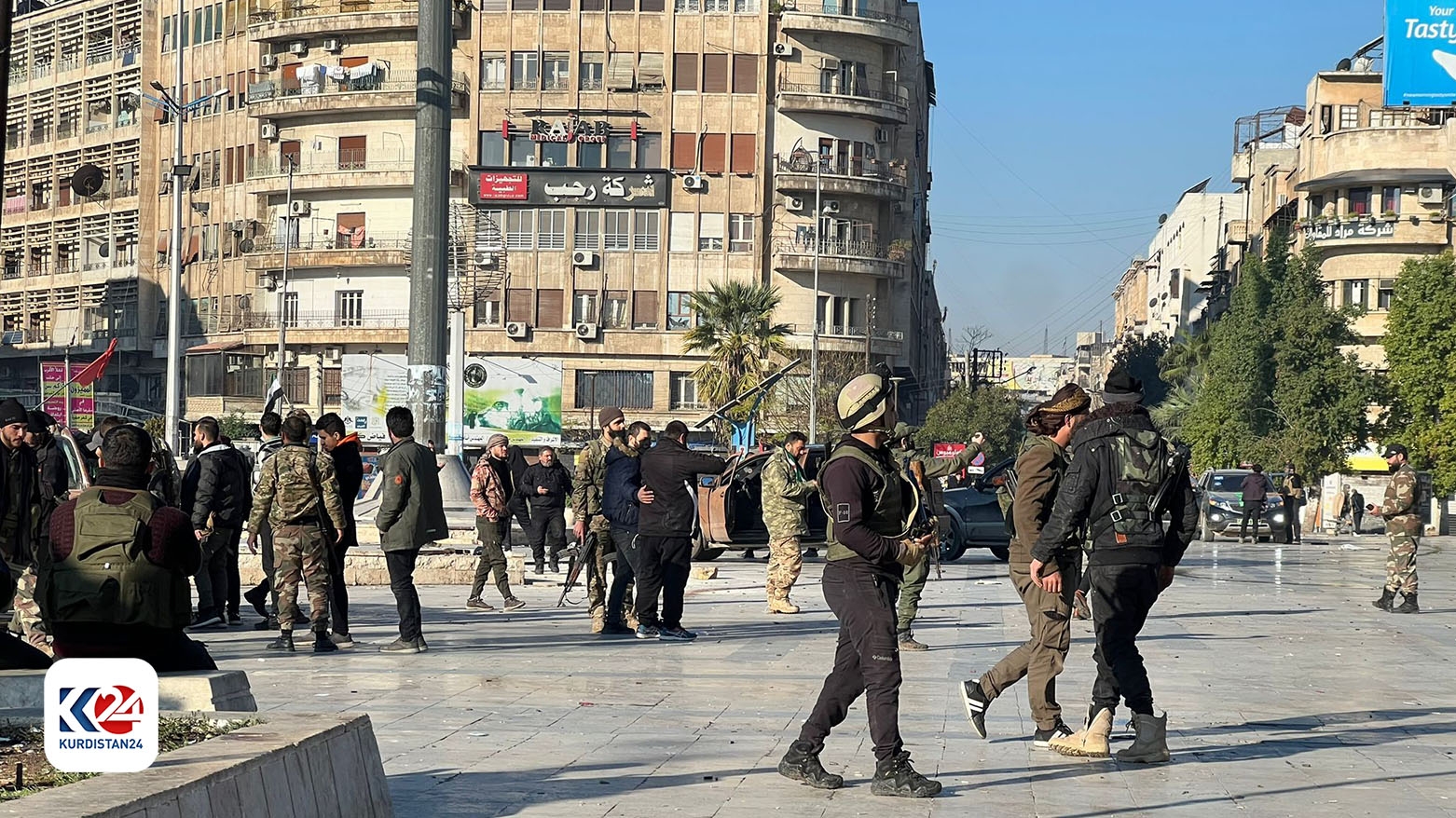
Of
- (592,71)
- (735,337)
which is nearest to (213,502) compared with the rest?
(735,337)

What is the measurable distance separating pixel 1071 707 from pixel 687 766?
11.1ft

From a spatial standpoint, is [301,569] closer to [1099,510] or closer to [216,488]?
[216,488]

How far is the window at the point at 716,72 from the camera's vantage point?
72938 millimetres

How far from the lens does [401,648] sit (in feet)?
44.9

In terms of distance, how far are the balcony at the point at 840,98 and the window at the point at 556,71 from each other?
8.41 m

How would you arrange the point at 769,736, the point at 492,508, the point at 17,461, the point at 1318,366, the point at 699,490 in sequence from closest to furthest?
the point at 769,736 → the point at 17,461 → the point at 492,508 → the point at 699,490 → the point at 1318,366

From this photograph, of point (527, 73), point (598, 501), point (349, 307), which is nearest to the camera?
point (598, 501)

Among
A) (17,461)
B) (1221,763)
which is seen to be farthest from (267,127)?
(1221,763)

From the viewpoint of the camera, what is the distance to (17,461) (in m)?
11.6

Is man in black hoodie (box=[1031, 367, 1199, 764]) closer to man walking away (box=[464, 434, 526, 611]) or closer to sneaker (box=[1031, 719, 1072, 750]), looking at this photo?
sneaker (box=[1031, 719, 1072, 750])

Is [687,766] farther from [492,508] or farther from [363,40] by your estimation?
[363,40]

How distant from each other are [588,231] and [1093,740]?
215 ft

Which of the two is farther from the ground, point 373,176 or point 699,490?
point 373,176

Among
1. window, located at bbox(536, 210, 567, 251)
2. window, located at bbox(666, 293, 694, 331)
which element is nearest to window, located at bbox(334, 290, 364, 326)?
window, located at bbox(536, 210, 567, 251)
